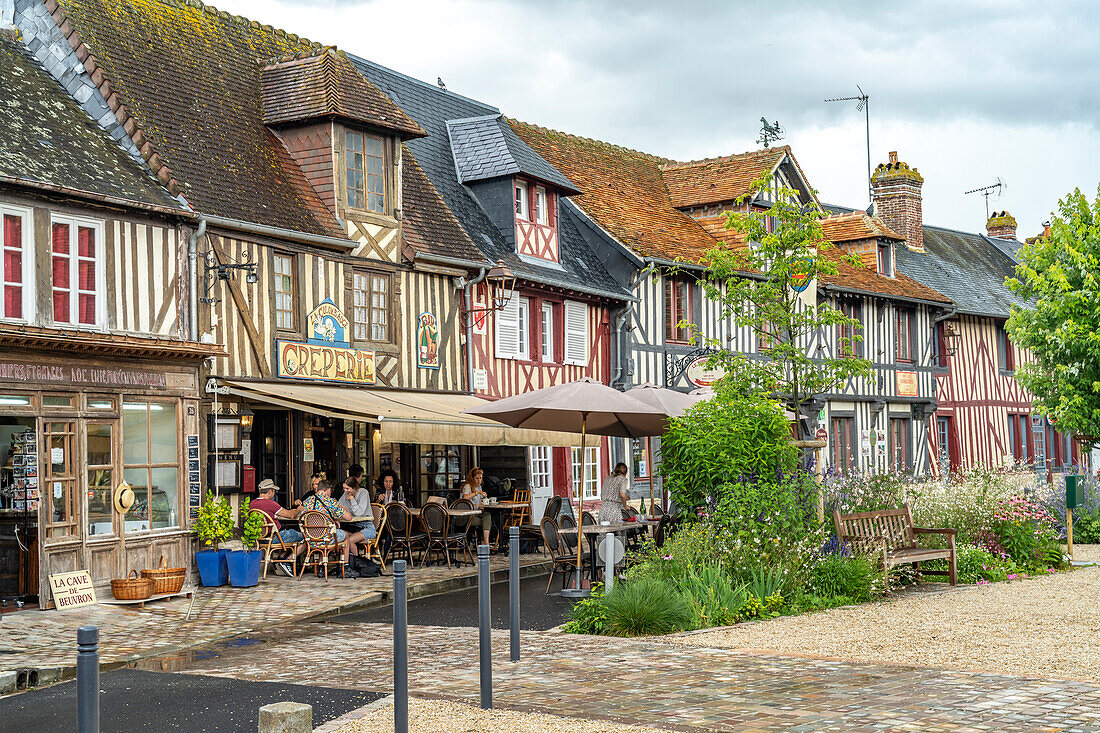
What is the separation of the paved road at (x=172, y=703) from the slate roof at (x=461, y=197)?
456 inches

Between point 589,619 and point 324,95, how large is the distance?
365 inches

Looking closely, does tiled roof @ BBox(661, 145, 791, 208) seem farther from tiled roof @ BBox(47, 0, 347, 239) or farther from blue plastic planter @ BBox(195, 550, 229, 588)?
blue plastic planter @ BBox(195, 550, 229, 588)

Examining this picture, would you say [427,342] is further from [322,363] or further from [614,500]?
[614,500]

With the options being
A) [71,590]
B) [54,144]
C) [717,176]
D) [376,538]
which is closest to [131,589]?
[71,590]

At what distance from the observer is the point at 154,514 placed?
12.8 metres

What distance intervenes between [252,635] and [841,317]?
6.72 metres

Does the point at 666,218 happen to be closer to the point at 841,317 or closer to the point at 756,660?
the point at 841,317

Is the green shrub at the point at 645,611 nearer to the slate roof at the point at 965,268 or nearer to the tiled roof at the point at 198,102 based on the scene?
the tiled roof at the point at 198,102

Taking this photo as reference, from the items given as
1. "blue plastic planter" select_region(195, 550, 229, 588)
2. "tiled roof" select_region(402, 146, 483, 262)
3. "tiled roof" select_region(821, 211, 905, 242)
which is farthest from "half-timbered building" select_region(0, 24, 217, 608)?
"tiled roof" select_region(821, 211, 905, 242)

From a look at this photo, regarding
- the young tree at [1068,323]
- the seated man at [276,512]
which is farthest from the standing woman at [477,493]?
the young tree at [1068,323]

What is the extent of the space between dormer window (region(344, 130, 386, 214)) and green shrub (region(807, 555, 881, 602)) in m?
8.45

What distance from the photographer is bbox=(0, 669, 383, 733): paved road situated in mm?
6488

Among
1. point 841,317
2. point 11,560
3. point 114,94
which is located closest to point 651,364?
point 841,317

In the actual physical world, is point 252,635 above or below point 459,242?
below
